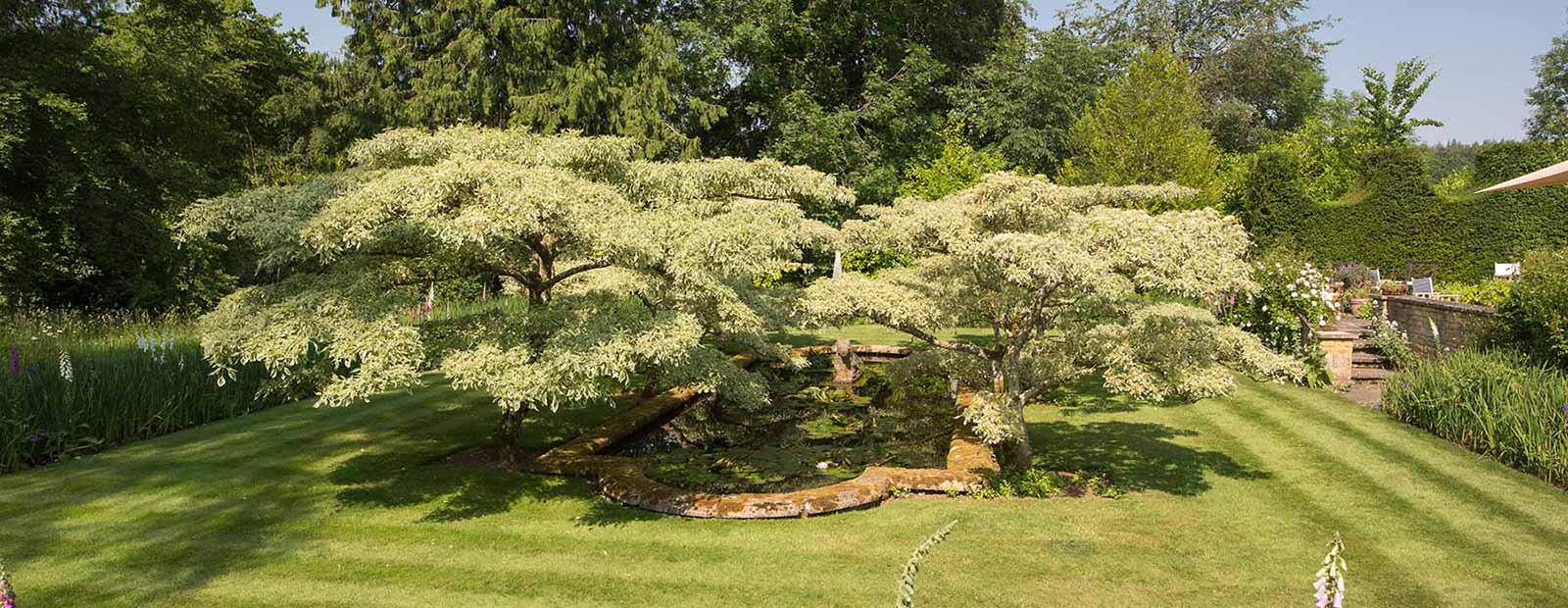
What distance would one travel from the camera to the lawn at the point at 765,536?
577 cm

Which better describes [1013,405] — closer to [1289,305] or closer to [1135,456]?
[1135,456]

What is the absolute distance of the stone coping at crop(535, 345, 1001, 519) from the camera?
739 cm

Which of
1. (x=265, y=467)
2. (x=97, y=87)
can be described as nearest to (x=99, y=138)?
(x=97, y=87)

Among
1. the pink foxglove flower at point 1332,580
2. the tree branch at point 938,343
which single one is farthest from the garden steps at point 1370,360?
the pink foxglove flower at point 1332,580

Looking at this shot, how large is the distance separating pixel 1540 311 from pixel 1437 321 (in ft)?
9.61

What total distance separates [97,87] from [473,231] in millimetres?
18746

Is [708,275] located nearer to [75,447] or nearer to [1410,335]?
[75,447]

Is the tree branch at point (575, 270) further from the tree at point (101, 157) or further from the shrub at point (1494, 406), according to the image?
the tree at point (101, 157)

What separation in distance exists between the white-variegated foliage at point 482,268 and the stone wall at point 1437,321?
32.0 feet

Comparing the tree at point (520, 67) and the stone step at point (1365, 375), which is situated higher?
the tree at point (520, 67)

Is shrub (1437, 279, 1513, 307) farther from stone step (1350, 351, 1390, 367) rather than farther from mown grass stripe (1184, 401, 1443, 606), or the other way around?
mown grass stripe (1184, 401, 1443, 606)

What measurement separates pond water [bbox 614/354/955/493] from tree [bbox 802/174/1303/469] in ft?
4.91

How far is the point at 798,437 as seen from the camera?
1077 centimetres

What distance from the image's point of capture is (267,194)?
781 centimetres
